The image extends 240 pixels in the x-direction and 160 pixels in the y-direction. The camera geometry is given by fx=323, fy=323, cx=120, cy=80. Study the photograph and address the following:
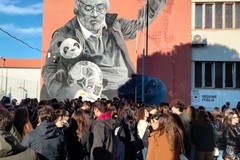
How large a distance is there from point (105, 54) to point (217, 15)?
754 centimetres

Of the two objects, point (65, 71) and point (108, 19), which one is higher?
point (108, 19)

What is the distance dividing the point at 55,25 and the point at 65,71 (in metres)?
3.17

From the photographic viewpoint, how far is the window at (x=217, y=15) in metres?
20.4

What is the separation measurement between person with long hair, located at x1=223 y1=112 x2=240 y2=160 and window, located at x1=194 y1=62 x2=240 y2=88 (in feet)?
45.6

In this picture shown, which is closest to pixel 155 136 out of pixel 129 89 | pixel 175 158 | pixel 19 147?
pixel 175 158

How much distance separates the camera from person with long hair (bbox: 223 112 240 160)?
256 inches

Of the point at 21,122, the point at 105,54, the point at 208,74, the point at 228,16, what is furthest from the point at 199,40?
the point at 21,122

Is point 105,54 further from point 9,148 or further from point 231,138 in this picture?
point 9,148

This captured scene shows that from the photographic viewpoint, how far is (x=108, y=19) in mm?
20594

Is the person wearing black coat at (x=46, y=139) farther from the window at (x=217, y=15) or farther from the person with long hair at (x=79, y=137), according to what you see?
the window at (x=217, y=15)

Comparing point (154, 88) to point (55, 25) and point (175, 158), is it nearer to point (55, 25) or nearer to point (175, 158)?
point (55, 25)

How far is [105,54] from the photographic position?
2052 cm

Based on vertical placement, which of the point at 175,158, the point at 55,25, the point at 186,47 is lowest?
the point at 175,158

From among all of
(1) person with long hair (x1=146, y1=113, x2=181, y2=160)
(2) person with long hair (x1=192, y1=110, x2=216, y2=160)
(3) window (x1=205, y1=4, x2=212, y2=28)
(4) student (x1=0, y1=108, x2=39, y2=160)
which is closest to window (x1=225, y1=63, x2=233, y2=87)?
(3) window (x1=205, y1=4, x2=212, y2=28)
